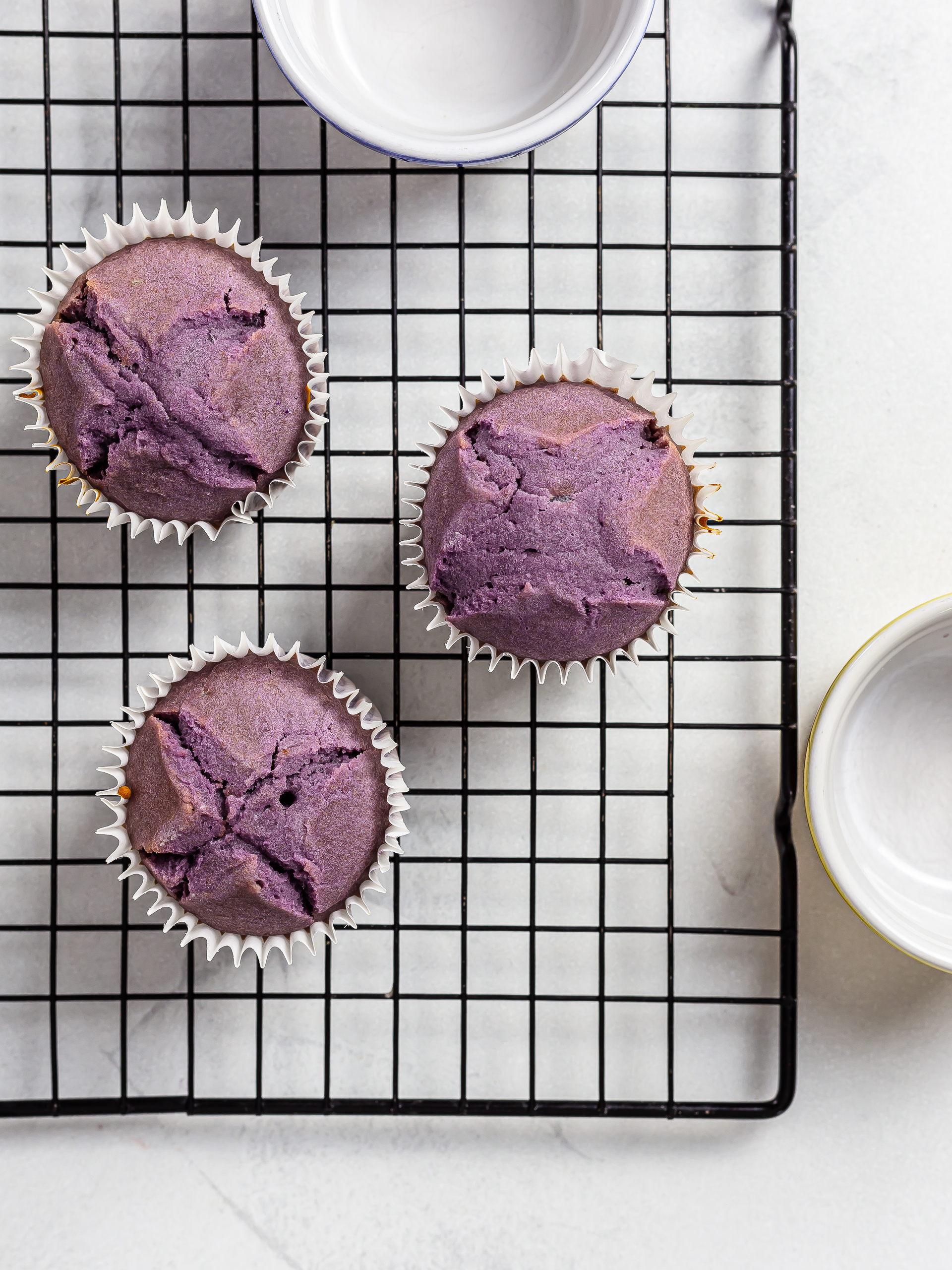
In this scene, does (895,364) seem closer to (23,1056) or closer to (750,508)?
(750,508)

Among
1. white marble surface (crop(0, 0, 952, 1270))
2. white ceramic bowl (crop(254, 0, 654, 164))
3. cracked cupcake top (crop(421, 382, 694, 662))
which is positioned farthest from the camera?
white marble surface (crop(0, 0, 952, 1270))

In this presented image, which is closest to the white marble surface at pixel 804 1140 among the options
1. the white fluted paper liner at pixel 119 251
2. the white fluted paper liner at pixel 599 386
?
the white fluted paper liner at pixel 599 386

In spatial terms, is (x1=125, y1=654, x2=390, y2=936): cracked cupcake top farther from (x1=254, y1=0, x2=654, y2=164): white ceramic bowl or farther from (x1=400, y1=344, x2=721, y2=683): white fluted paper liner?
(x1=254, y1=0, x2=654, y2=164): white ceramic bowl

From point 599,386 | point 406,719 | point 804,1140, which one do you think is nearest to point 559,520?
point 599,386

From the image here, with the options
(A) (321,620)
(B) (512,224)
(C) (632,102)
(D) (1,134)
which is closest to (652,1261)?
(A) (321,620)

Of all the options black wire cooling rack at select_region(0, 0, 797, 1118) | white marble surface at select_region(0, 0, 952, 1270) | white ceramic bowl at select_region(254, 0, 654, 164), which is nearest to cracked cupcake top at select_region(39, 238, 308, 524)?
black wire cooling rack at select_region(0, 0, 797, 1118)

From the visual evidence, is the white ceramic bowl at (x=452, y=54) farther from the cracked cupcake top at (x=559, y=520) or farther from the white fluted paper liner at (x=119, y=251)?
the cracked cupcake top at (x=559, y=520)
